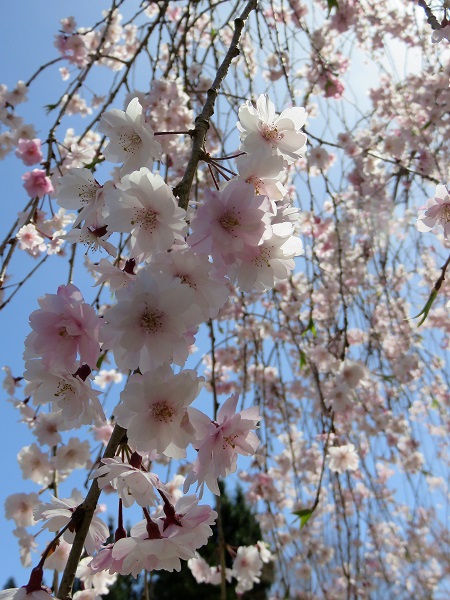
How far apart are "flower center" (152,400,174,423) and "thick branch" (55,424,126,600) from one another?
0.21ft

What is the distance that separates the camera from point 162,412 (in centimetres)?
66

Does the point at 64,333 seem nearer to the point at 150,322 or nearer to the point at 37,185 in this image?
the point at 150,322

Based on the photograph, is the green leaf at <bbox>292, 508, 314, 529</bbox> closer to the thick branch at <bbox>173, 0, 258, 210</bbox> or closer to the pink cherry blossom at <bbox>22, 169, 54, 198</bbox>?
the thick branch at <bbox>173, 0, 258, 210</bbox>

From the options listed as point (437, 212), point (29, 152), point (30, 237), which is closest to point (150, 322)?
point (437, 212)

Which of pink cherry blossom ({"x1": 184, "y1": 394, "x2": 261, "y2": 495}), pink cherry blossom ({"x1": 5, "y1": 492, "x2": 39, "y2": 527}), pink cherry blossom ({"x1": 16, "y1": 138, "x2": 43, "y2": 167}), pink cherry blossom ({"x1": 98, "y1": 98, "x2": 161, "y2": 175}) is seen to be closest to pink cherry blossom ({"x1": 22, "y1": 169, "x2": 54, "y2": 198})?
pink cherry blossom ({"x1": 16, "y1": 138, "x2": 43, "y2": 167})

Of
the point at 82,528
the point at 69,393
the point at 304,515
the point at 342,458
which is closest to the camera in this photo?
the point at 82,528

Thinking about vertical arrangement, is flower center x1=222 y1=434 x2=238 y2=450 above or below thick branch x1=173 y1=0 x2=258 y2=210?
below

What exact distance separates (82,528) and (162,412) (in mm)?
167

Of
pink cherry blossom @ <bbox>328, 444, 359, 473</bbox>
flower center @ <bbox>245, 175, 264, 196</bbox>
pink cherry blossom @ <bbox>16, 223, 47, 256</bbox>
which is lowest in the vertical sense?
flower center @ <bbox>245, 175, 264, 196</bbox>

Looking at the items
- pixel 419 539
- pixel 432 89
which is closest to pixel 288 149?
pixel 432 89

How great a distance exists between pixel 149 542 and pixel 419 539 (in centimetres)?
550

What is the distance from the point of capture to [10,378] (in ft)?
6.82

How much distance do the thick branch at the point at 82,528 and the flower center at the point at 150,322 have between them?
0.14 m

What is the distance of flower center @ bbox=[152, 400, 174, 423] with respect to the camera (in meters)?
0.65
